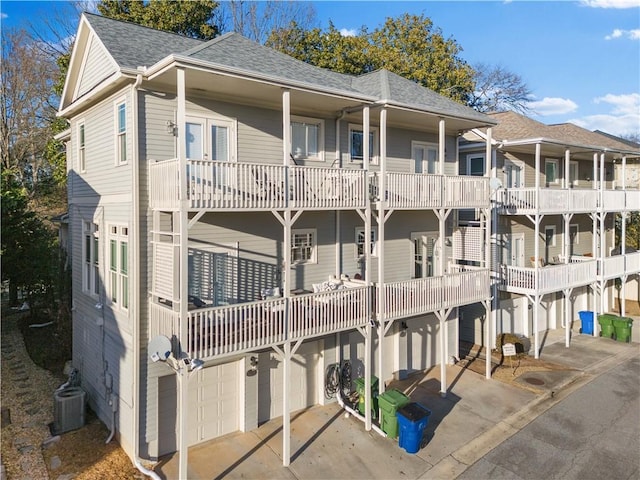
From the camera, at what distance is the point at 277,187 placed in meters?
9.91

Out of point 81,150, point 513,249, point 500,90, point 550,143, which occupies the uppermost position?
point 500,90

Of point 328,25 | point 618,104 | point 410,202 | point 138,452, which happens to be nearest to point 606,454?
point 410,202

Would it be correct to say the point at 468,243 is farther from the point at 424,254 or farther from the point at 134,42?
the point at 134,42

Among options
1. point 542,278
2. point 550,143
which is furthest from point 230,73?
point 542,278

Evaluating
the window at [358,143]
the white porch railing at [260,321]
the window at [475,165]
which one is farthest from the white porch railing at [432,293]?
the window at [475,165]

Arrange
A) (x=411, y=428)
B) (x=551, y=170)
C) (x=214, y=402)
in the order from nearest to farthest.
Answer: (x=411, y=428) → (x=214, y=402) → (x=551, y=170)

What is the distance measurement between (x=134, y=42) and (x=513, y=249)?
54.4ft

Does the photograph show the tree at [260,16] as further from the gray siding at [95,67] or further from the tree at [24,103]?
the gray siding at [95,67]

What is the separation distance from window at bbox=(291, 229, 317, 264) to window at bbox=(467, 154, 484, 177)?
372 inches

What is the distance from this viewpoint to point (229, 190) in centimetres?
926

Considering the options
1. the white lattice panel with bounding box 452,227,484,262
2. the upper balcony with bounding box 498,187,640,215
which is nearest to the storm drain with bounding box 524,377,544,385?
the white lattice panel with bounding box 452,227,484,262

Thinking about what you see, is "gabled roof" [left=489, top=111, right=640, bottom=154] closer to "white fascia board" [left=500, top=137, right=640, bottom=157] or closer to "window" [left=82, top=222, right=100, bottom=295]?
"white fascia board" [left=500, top=137, right=640, bottom=157]

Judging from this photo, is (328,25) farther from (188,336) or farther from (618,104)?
(618,104)

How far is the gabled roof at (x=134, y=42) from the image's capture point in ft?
32.6
